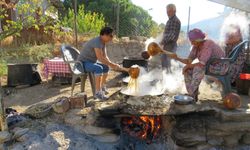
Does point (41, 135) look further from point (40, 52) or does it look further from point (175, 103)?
point (40, 52)

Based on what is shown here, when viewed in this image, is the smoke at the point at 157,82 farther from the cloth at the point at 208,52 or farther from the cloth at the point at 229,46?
the cloth at the point at 229,46

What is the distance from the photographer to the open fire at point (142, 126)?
15.2ft

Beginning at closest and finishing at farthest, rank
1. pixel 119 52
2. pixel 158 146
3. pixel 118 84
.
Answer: pixel 158 146 → pixel 118 84 → pixel 119 52

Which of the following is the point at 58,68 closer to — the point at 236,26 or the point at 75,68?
the point at 75,68

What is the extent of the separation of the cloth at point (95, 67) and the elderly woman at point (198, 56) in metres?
1.42

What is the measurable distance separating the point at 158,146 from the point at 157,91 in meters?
0.86

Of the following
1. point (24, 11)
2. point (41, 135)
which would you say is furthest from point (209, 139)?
point (24, 11)

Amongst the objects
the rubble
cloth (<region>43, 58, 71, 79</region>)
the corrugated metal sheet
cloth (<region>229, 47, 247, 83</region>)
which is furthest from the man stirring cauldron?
the rubble

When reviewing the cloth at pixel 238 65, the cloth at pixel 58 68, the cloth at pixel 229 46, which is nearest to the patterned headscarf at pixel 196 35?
the cloth at pixel 238 65

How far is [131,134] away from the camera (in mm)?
4684

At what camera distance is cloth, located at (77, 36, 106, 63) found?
5.43 m

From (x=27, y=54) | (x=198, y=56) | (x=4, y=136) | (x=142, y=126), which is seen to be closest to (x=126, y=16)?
(x=27, y=54)

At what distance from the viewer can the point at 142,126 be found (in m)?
4.66

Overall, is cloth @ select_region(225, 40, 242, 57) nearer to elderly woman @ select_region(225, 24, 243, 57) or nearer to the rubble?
elderly woman @ select_region(225, 24, 243, 57)
